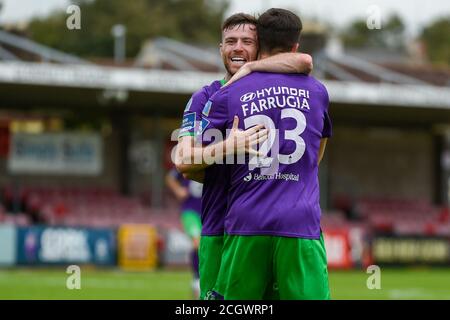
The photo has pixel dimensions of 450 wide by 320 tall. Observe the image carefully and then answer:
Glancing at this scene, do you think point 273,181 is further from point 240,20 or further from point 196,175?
point 240,20

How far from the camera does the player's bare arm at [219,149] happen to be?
577cm

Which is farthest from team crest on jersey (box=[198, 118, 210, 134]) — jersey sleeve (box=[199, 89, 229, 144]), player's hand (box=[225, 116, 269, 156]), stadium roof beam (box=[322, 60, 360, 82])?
stadium roof beam (box=[322, 60, 360, 82])

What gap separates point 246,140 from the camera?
5770mm

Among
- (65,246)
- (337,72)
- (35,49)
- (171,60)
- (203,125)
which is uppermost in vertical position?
(171,60)

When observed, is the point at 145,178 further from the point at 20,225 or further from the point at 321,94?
the point at 321,94

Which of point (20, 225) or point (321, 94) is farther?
point (20, 225)

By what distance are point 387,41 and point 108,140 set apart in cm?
5717

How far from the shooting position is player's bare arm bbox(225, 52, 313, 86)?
5891 millimetres

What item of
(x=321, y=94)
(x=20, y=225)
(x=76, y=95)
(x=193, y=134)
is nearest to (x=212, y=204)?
(x=193, y=134)

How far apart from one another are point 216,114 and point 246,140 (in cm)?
26

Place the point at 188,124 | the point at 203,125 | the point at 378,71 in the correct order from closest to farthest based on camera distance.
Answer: the point at 203,125
the point at 188,124
the point at 378,71

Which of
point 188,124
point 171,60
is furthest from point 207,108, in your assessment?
point 171,60

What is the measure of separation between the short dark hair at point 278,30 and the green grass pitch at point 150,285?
385 inches

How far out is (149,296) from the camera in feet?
54.5
